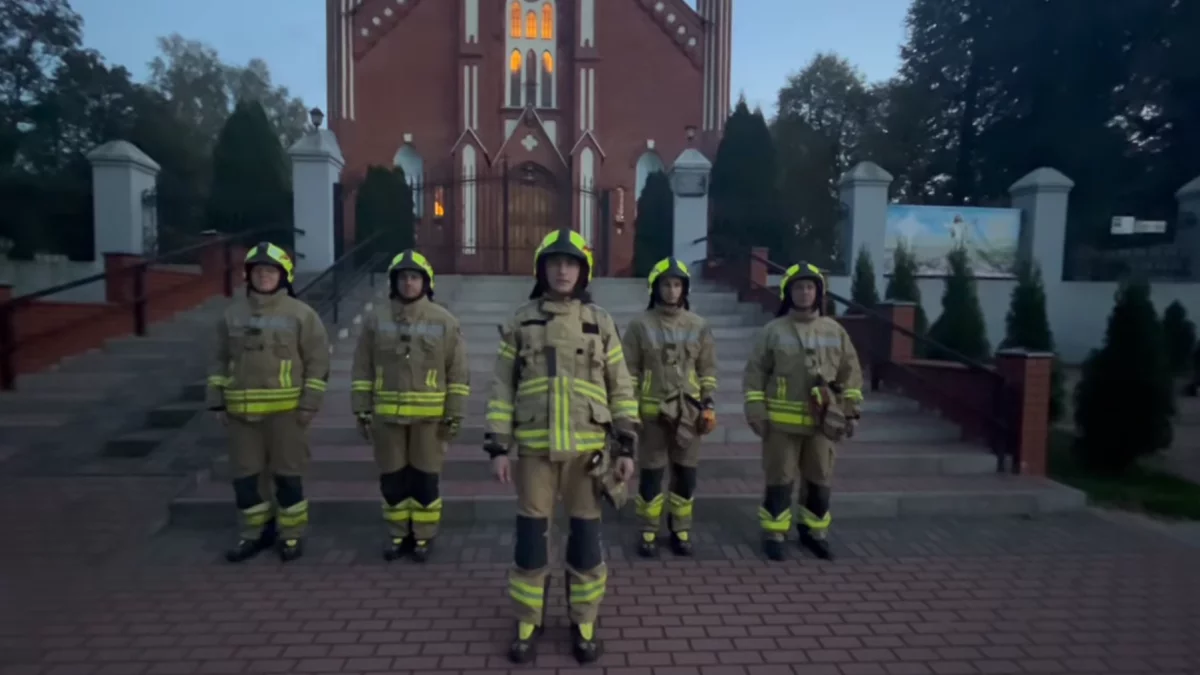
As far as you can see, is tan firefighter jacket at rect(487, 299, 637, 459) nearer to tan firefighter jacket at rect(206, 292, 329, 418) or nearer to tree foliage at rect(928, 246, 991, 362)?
tan firefighter jacket at rect(206, 292, 329, 418)

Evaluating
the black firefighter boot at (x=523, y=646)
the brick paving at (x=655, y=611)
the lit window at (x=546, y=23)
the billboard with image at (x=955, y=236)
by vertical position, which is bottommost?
the brick paving at (x=655, y=611)

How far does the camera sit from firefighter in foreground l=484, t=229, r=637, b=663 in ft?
12.8

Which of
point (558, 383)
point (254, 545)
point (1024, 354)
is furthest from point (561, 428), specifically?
point (1024, 354)

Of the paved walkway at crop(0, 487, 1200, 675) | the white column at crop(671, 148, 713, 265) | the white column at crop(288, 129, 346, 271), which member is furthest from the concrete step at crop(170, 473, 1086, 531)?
the white column at crop(288, 129, 346, 271)

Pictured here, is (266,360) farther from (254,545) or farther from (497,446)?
(497,446)

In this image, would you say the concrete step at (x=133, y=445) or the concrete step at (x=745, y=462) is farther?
the concrete step at (x=133, y=445)

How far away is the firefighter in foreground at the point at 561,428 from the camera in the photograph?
390cm

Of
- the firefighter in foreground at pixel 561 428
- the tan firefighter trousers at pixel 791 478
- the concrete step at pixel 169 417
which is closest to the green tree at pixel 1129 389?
the tan firefighter trousers at pixel 791 478

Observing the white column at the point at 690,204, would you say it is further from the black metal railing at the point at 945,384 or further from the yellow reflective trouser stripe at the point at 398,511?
the yellow reflective trouser stripe at the point at 398,511

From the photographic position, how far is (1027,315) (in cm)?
1019

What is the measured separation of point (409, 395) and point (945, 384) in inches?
222

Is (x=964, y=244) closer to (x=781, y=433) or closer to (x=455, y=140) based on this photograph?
(x=781, y=433)

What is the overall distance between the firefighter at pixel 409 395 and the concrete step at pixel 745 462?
135cm

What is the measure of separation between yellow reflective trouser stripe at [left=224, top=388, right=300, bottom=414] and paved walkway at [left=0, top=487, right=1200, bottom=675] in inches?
39.6
